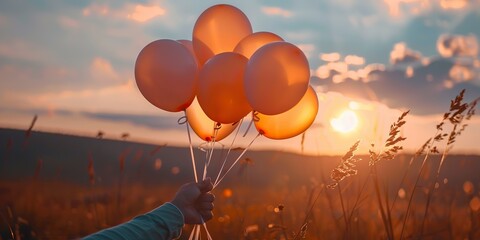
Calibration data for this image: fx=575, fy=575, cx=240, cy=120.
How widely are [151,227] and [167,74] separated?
1068 mm

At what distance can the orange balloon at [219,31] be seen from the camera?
3.82 metres

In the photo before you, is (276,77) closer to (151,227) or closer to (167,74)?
(167,74)

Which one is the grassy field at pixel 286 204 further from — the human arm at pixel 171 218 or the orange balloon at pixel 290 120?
the human arm at pixel 171 218

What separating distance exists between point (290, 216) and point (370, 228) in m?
1.62

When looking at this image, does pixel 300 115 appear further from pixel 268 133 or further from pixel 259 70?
pixel 259 70

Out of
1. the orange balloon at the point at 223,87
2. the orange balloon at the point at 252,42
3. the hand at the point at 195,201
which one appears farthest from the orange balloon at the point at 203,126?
the hand at the point at 195,201

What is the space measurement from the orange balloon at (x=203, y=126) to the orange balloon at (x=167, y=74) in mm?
333

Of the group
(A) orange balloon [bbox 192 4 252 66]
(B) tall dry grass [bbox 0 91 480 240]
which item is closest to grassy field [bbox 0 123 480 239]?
(B) tall dry grass [bbox 0 91 480 240]

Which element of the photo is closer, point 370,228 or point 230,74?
point 230,74

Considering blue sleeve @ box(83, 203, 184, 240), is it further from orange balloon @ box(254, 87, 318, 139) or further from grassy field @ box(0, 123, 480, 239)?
orange balloon @ box(254, 87, 318, 139)

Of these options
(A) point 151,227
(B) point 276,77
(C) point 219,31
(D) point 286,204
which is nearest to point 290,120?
(B) point 276,77

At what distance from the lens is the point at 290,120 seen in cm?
365

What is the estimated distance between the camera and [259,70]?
3219 millimetres

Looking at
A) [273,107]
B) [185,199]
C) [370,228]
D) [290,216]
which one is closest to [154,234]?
[185,199]
